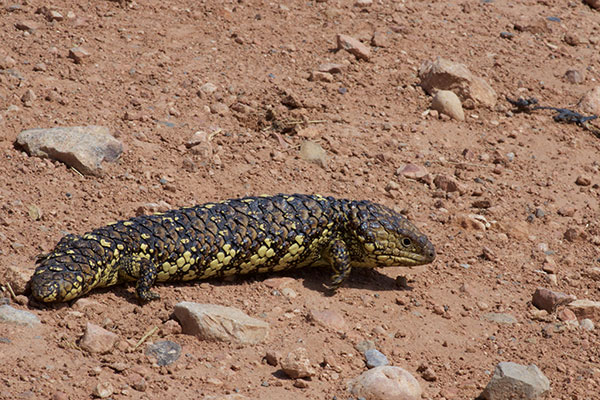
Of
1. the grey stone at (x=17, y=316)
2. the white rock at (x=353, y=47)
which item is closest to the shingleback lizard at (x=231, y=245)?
the grey stone at (x=17, y=316)

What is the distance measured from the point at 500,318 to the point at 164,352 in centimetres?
267

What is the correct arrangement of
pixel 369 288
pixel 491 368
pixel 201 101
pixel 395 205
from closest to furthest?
pixel 491 368 → pixel 369 288 → pixel 395 205 → pixel 201 101

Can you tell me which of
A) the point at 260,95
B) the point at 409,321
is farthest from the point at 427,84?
the point at 409,321

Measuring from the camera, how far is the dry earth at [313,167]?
17.7 feet

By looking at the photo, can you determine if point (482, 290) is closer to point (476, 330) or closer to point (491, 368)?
point (476, 330)

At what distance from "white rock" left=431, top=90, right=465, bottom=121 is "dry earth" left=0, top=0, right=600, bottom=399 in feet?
0.35

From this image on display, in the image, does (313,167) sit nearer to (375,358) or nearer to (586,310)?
(375,358)

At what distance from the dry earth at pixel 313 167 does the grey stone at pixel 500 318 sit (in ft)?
0.22

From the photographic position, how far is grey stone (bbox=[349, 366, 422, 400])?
16.6 feet

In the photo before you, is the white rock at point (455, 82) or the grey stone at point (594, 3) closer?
the white rock at point (455, 82)

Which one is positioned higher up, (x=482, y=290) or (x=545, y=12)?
(x=545, y=12)

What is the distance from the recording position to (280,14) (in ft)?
33.8

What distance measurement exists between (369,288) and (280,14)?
4919 mm

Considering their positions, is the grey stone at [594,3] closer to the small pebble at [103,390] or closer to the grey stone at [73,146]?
the grey stone at [73,146]
